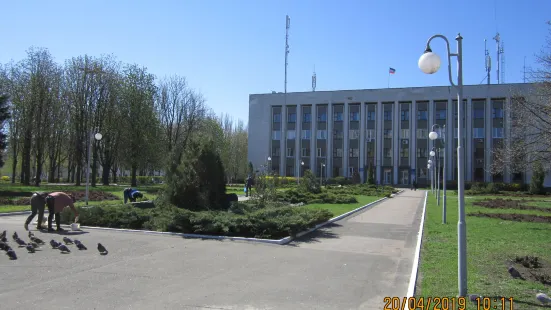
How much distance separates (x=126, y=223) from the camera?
43.3ft

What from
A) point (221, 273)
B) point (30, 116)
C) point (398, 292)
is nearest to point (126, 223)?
point (221, 273)

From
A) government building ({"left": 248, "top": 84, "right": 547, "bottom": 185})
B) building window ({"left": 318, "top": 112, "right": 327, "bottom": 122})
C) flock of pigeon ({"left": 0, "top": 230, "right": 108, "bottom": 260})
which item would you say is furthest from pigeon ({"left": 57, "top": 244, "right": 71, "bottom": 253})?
building window ({"left": 318, "top": 112, "right": 327, "bottom": 122})

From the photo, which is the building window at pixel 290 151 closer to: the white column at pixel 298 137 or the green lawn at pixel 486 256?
the white column at pixel 298 137

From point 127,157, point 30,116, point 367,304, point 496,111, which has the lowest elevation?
point 367,304

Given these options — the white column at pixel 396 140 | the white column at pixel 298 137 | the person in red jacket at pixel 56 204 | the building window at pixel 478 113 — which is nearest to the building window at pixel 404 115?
the white column at pixel 396 140

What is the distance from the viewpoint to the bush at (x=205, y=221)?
468 inches

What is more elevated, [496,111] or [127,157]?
[496,111]

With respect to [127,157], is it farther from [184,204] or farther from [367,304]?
[367,304]

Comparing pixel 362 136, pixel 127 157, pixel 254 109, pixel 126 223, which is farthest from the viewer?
pixel 254 109

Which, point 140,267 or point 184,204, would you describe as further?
point 184,204

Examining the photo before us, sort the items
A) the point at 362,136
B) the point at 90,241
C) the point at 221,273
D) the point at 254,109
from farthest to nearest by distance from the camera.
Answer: the point at 254,109 < the point at 362,136 < the point at 90,241 < the point at 221,273

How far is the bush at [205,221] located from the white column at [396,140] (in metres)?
55.3

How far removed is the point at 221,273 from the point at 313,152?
6369 centimetres

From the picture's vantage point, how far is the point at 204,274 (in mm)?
7719
